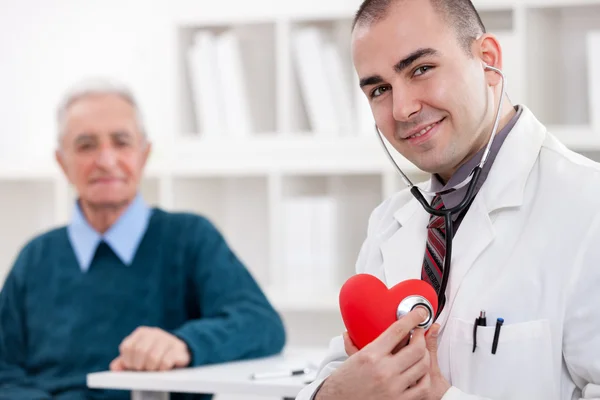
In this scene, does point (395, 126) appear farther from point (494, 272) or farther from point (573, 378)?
point (573, 378)

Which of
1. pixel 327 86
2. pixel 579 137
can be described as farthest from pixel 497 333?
pixel 327 86

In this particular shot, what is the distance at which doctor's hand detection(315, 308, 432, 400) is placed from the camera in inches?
51.5

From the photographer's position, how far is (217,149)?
3268 millimetres

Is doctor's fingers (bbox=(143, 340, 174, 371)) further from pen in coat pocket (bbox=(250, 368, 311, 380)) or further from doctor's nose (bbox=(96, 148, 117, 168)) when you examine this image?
doctor's nose (bbox=(96, 148, 117, 168))

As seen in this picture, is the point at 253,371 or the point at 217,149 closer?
the point at 253,371

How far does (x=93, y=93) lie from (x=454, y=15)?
4.32ft

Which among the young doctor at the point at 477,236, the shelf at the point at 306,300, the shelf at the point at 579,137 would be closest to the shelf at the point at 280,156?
the shelf at the point at 306,300

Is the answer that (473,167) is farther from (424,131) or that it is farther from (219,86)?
(219,86)

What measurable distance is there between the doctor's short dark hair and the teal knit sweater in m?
0.97

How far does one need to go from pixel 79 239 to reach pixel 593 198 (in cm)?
152

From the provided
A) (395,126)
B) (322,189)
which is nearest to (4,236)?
(322,189)

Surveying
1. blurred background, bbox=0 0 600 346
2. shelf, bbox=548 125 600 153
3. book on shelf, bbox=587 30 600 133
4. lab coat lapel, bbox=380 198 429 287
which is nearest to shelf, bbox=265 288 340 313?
blurred background, bbox=0 0 600 346

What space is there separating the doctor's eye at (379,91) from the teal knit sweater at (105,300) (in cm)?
88

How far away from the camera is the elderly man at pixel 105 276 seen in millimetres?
2275
